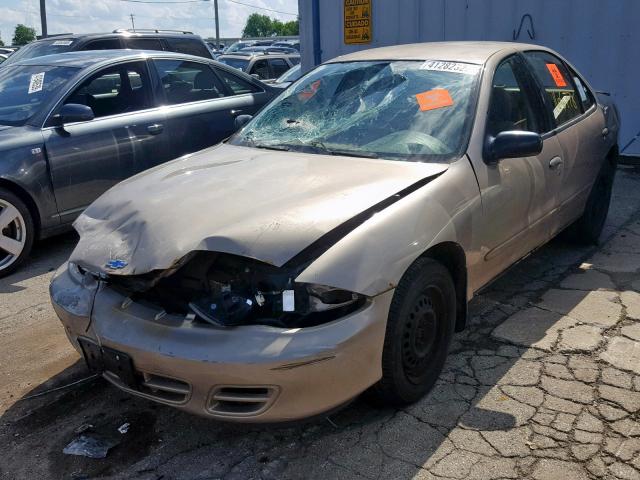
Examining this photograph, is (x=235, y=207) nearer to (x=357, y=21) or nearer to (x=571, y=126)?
(x=571, y=126)

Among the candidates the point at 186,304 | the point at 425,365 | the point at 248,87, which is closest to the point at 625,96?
the point at 248,87

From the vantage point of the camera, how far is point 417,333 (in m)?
2.96

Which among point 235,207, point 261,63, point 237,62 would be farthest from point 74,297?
point 261,63

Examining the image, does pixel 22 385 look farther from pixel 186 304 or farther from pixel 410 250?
pixel 410 250

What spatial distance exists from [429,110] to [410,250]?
111 centimetres

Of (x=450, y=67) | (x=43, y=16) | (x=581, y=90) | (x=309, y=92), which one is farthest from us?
(x=43, y=16)

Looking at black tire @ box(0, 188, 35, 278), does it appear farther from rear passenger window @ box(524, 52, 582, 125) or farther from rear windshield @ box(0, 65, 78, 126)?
rear passenger window @ box(524, 52, 582, 125)

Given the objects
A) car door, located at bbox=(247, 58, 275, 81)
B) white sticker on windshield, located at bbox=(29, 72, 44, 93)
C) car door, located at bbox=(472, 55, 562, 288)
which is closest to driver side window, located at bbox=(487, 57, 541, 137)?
car door, located at bbox=(472, 55, 562, 288)

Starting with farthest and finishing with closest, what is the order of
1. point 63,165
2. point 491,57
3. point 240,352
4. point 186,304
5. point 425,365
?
point 63,165
point 491,57
point 425,365
point 186,304
point 240,352

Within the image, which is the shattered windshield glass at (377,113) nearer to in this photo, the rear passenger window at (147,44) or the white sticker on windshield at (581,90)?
the white sticker on windshield at (581,90)

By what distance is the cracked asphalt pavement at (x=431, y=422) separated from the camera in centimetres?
270

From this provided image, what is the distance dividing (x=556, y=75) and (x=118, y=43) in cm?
646

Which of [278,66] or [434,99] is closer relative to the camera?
[434,99]

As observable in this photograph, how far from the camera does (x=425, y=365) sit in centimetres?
307
